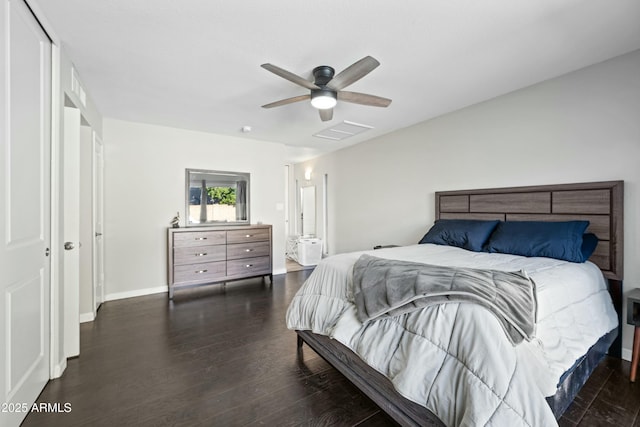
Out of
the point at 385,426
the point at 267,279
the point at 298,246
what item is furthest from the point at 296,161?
the point at 385,426

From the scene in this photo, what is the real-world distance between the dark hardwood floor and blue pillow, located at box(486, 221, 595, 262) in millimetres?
923

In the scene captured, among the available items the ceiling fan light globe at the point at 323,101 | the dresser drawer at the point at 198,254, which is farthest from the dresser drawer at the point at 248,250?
the ceiling fan light globe at the point at 323,101

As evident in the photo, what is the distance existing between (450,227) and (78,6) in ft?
12.0

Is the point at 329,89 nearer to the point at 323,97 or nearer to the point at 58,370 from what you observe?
the point at 323,97

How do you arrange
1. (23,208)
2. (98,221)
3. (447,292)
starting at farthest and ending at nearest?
(98,221) → (23,208) → (447,292)

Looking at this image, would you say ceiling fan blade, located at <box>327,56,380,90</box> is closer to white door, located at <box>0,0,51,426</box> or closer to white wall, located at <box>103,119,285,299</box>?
white door, located at <box>0,0,51,426</box>

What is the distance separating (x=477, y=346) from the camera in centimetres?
117

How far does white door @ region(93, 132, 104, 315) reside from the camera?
309 centimetres

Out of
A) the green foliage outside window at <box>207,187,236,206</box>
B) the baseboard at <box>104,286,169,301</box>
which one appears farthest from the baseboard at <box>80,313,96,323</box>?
the green foliage outside window at <box>207,187,236,206</box>

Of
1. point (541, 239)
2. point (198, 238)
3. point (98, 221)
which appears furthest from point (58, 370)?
point (541, 239)

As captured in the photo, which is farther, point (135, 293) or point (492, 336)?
point (135, 293)

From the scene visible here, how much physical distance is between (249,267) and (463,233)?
9.98ft

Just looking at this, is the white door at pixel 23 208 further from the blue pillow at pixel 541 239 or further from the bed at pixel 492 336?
the blue pillow at pixel 541 239

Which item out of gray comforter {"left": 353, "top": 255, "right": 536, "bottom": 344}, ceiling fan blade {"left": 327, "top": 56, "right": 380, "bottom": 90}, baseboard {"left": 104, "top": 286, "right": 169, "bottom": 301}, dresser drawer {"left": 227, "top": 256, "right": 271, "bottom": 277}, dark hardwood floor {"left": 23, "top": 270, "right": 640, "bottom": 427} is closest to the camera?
gray comforter {"left": 353, "top": 255, "right": 536, "bottom": 344}
